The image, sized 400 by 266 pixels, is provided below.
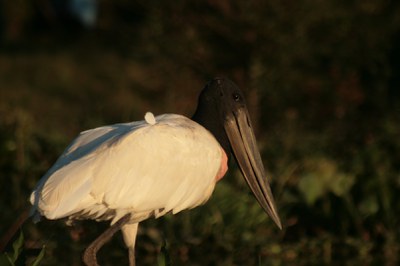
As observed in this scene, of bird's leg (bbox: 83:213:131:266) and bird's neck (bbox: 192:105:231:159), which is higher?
bird's neck (bbox: 192:105:231:159)

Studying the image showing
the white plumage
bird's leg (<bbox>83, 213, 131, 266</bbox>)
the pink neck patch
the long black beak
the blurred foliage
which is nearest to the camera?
the white plumage

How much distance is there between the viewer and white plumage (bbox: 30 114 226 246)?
4590 mm

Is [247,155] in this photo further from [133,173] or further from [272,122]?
[272,122]

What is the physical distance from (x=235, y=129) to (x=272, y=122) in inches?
206

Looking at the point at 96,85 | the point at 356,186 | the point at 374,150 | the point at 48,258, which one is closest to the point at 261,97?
the point at 374,150

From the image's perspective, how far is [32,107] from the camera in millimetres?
15930

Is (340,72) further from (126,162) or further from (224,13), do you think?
(126,162)

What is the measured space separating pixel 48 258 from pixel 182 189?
1.35m

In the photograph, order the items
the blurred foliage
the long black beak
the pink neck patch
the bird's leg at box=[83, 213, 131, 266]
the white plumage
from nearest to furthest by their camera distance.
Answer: the white plumage → the bird's leg at box=[83, 213, 131, 266] → the pink neck patch → the long black beak → the blurred foliage

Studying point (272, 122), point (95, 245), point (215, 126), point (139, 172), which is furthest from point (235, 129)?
point (272, 122)

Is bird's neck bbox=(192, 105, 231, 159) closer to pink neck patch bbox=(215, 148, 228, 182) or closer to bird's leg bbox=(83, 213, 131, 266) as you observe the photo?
pink neck patch bbox=(215, 148, 228, 182)

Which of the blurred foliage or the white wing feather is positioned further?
the blurred foliage

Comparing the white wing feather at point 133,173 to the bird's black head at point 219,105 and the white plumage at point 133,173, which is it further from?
the bird's black head at point 219,105

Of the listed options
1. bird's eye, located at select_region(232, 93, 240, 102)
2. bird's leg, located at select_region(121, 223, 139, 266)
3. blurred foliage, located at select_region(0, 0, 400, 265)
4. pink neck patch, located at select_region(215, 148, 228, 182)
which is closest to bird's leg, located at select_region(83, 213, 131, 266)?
bird's leg, located at select_region(121, 223, 139, 266)
